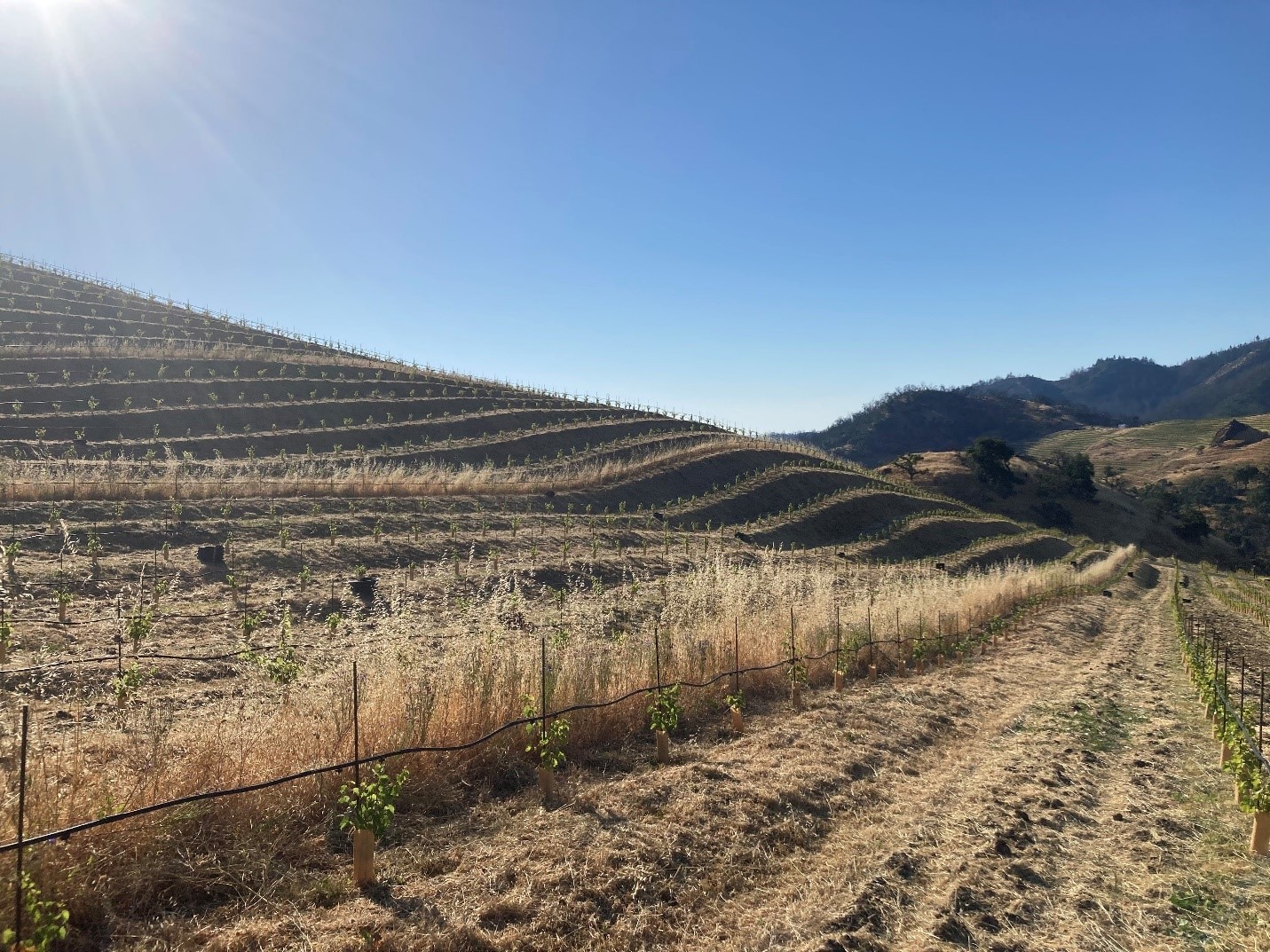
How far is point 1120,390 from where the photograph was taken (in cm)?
19838

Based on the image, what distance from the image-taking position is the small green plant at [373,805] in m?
3.98

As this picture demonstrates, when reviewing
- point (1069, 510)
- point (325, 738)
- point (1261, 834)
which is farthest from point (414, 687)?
point (1069, 510)

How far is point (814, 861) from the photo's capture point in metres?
4.60

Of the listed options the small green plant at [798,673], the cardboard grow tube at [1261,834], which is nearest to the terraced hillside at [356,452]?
the small green plant at [798,673]

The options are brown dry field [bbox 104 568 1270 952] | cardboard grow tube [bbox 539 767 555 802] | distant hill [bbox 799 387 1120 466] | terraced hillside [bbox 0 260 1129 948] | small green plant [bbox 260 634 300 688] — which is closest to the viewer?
brown dry field [bbox 104 568 1270 952]

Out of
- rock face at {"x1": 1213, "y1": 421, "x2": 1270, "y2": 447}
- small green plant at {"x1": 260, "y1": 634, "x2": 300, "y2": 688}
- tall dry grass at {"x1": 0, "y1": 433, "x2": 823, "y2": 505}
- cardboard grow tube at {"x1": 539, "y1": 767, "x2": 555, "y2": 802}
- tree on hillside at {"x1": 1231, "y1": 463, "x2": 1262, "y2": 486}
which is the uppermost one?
rock face at {"x1": 1213, "y1": 421, "x2": 1270, "y2": 447}

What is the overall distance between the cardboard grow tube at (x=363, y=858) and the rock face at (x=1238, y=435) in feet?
381

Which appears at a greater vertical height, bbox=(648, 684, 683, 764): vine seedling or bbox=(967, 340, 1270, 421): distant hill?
bbox=(967, 340, 1270, 421): distant hill

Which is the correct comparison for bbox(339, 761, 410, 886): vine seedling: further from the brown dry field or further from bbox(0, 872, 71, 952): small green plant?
bbox(0, 872, 71, 952): small green plant

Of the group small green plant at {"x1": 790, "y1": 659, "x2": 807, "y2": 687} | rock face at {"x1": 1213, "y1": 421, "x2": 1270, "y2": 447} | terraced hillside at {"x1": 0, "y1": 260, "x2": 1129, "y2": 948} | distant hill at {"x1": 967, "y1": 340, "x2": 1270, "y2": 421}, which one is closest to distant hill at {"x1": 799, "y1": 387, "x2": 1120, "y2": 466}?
distant hill at {"x1": 967, "y1": 340, "x2": 1270, "y2": 421}

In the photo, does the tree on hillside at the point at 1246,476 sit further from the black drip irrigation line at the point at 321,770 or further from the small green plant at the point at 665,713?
the small green plant at the point at 665,713

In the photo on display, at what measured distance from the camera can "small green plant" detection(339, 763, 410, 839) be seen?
3.98m

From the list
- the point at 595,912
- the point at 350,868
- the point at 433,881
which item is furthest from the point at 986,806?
the point at 350,868

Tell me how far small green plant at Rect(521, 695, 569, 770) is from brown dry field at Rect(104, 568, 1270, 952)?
27 cm
